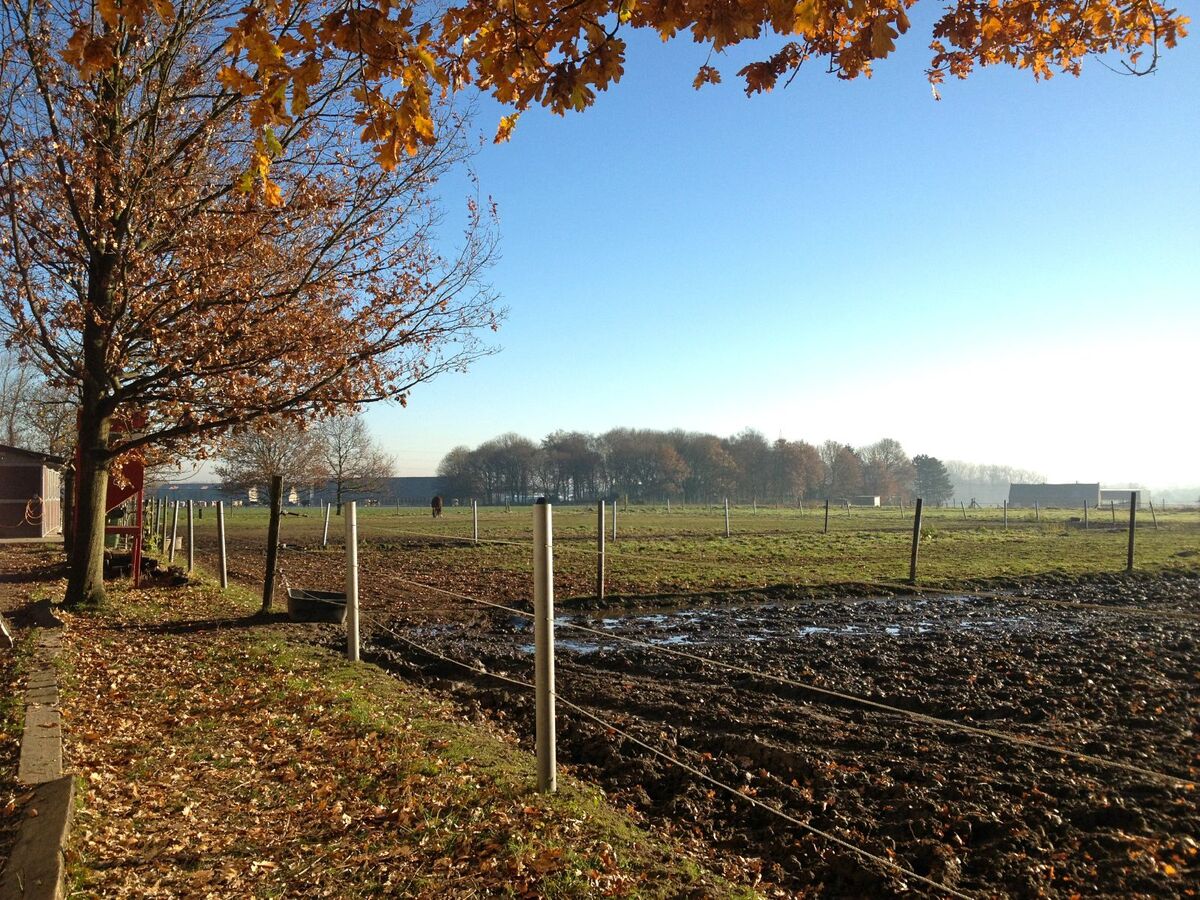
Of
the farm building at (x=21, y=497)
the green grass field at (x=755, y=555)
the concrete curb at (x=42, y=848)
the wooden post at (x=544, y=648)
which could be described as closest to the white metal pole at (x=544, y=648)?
the wooden post at (x=544, y=648)

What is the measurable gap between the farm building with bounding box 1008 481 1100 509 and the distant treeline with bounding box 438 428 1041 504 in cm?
1294

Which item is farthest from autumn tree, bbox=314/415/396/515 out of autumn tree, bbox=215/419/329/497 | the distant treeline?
the distant treeline

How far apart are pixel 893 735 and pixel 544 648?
9.78 feet

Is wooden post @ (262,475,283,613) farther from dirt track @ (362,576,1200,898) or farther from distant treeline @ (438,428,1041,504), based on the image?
distant treeline @ (438,428,1041,504)

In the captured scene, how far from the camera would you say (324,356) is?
11953mm

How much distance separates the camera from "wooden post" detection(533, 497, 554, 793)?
4.57 m

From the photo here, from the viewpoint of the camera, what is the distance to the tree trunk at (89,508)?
38.1 ft

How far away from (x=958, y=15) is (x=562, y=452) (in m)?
105

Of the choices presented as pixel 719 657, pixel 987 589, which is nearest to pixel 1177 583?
pixel 987 589

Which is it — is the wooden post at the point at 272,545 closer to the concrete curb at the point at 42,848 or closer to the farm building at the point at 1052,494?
the concrete curb at the point at 42,848

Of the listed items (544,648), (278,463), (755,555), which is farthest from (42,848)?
(278,463)

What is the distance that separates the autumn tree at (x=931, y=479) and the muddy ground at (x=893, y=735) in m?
121

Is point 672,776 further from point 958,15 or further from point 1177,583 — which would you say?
point 1177,583

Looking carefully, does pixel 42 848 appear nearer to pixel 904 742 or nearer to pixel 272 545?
pixel 904 742
